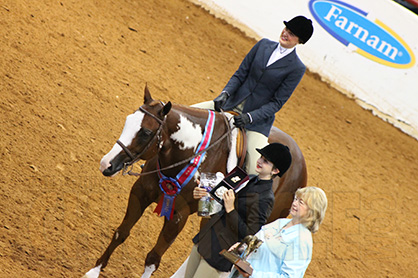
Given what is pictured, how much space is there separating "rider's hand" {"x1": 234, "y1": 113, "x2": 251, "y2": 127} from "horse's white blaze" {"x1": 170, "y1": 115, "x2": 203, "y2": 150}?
0.47 m

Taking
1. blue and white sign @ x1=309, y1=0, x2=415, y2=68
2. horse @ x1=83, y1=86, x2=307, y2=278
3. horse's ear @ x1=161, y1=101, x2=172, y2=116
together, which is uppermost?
blue and white sign @ x1=309, y1=0, x2=415, y2=68

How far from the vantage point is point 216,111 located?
5488 millimetres

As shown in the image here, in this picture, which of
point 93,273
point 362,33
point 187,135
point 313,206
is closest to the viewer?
point 313,206

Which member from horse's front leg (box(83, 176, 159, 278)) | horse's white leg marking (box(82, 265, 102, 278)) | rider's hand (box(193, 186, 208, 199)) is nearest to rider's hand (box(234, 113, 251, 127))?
horse's front leg (box(83, 176, 159, 278))

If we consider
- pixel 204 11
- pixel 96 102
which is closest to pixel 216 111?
pixel 96 102

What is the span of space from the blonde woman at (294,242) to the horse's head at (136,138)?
1.46 metres

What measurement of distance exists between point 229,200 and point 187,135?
117 cm

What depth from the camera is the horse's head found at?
14.4ft

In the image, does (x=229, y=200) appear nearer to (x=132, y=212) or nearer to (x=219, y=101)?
(x=132, y=212)

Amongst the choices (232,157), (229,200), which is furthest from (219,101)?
(229,200)

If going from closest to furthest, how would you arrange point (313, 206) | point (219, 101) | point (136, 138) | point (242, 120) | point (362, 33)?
point (313, 206), point (136, 138), point (242, 120), point (219, 101), point (362, 33)

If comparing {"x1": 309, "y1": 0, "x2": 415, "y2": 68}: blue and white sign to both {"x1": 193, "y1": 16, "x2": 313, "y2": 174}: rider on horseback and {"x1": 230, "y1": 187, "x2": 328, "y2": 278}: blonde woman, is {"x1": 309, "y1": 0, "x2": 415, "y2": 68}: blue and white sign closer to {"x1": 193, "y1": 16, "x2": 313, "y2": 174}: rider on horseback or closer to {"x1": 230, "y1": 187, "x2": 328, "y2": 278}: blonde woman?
{"x1": 193, "y1": 16, "x2": 313, "y2": 174}: rider on horseback

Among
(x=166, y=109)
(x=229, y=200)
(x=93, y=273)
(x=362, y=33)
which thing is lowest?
(x=93, y=273)

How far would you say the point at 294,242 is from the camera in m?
3.49
